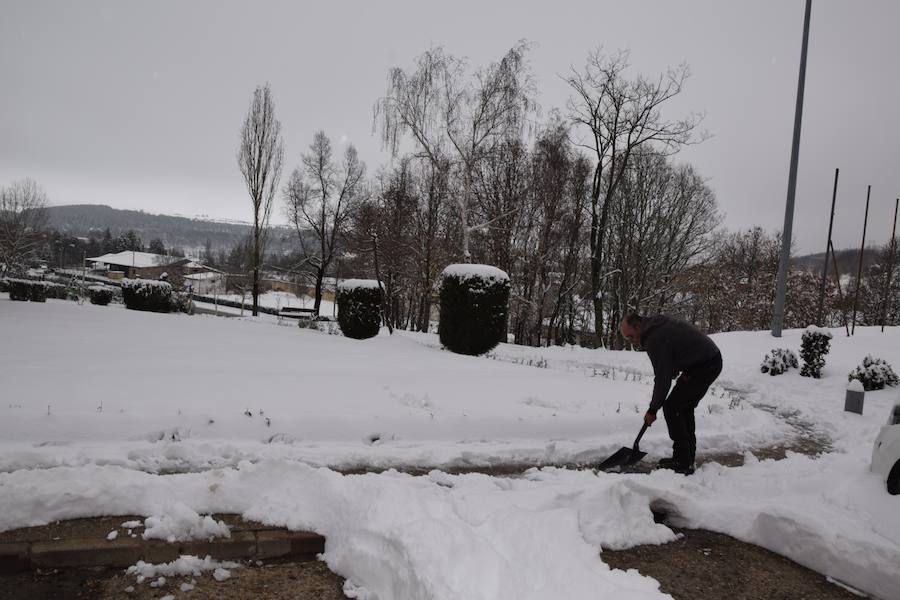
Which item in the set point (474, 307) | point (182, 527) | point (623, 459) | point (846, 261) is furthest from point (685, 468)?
point (846, 261)

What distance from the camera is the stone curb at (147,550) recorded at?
2.46 m

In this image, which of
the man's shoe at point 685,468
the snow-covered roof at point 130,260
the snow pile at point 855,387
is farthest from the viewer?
the snow-covered roof at point 130,260

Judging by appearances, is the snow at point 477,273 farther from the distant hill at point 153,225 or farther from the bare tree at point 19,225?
the distant hill at point 153,225

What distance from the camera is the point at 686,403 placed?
4316mm

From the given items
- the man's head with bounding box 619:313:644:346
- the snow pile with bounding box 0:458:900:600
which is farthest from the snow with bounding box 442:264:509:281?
the snow pile with bounding box 0:458:900:600

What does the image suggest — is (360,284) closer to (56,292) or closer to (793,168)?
(793,168)

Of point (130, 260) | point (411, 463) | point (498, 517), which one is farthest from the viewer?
point (130, 260)

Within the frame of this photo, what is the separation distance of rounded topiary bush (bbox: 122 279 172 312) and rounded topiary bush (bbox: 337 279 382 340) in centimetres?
768

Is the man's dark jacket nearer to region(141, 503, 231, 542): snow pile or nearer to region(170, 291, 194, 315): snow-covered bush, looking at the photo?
region(141, 503, 231, 542): snow pile

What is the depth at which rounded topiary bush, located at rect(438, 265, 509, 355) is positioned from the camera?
33.8ft

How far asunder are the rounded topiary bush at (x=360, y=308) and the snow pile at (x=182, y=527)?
939 centimetres

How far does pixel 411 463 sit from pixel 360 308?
8.23m

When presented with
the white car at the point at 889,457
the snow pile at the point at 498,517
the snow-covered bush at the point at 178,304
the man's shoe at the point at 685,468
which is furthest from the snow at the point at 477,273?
the snow-covered bush at the point at 178,304

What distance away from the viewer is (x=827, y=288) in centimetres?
2722
